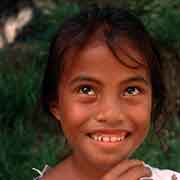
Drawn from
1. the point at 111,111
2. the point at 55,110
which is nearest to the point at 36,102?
the point at 55,110

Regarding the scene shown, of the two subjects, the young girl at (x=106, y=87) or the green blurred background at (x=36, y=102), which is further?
the green blurred background at (x=36, y=102)

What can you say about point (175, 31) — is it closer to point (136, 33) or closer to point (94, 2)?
point (94, 2)

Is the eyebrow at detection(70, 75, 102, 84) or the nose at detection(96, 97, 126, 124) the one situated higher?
the eyebrow at detection(70, 75, 102, 84)

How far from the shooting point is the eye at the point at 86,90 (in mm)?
2053

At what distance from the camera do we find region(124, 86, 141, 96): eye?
6.77 feet

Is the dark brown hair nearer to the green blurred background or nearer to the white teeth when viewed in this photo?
the white teeth

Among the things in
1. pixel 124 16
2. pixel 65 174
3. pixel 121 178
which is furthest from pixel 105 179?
pixel 124 16

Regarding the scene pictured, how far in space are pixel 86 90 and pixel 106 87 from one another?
0.27 ft

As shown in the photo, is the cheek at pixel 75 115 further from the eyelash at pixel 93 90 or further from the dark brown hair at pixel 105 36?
the dark brown hair at pixel 105 36

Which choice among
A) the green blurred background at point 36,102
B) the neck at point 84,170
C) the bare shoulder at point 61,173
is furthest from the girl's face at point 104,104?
Answer: the green blurred background at point 36,102

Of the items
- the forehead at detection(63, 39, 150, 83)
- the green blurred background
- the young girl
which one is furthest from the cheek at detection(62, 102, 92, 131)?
the green blurred background

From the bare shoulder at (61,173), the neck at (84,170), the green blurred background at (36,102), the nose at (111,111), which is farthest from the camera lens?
the green blurred background at (36,102)

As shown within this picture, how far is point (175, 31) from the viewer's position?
12.7 ft

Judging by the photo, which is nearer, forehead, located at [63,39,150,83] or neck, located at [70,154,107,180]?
forehead, located at [63,39,150,83]
